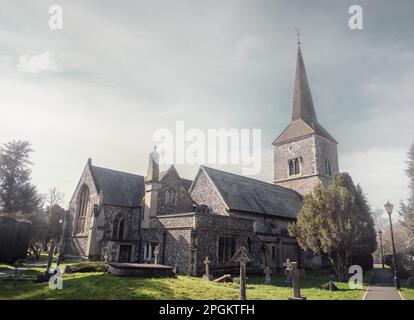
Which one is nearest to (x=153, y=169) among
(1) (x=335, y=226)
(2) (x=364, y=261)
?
(1) (x=335, y=226)

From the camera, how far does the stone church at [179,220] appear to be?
2197 centimetres

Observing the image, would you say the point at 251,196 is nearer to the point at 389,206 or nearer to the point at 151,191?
the point at 151,191

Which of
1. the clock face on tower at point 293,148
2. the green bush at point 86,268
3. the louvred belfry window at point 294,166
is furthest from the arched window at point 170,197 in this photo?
the clock face on tower at point 293,148

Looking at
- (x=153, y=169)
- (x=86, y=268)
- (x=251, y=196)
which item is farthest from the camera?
(x=251, y=196)

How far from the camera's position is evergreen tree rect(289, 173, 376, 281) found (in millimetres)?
20953

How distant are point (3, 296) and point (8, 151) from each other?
132ft

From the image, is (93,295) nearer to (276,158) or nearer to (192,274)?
(192,274)

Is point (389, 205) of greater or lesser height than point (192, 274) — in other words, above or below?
above

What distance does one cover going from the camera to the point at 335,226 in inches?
829

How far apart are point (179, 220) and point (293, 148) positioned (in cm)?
2803

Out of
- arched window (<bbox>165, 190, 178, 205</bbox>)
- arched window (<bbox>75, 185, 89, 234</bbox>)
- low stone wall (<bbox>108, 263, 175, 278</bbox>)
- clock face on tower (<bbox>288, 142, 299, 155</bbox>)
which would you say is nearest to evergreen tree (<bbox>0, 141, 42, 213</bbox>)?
arched window (<bbox>75, 185, 89, 234</bbox>)
